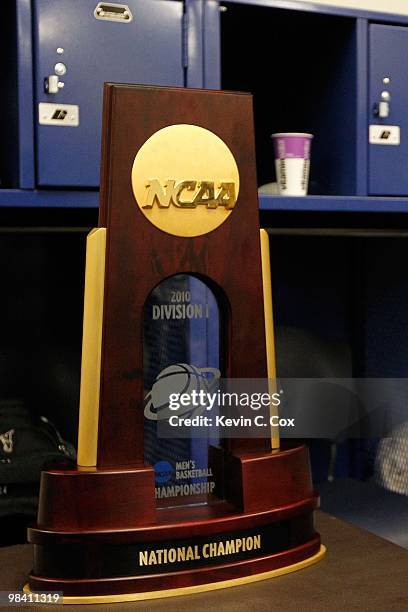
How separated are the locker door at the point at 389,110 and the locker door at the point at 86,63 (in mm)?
361

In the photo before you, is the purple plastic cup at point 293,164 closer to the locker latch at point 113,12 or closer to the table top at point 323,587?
the locker latch at point 113,12

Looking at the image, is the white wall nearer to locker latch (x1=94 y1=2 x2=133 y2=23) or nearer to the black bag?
locker latch (x1=94 y1=2 x2=133 y2=23)

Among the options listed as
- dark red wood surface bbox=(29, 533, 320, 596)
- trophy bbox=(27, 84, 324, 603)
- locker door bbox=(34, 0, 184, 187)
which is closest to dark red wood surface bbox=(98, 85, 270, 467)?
trophy bbox=(27, 84, 324, 603)

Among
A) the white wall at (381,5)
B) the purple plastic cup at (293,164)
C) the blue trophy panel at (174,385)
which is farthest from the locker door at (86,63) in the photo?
the white wall at (381,5)

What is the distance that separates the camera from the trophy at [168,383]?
0.76 m

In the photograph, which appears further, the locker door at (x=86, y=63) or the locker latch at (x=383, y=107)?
the locker latch at (x=383, y=107)

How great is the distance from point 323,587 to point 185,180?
17.3 inches

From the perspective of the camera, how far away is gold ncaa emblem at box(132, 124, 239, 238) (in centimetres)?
80

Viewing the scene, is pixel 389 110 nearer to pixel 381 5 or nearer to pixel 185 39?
pixel 185 39

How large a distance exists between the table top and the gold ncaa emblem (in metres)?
0.37

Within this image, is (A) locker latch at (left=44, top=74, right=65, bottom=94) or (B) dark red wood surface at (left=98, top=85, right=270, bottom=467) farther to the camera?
(A) locker latch at (left=44, top=74, right=65, bottom=94)

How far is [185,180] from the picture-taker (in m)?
0.81

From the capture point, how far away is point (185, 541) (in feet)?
2.55

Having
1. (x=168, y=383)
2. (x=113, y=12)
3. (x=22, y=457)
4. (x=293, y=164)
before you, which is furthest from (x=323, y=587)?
(x=113, y=12)
